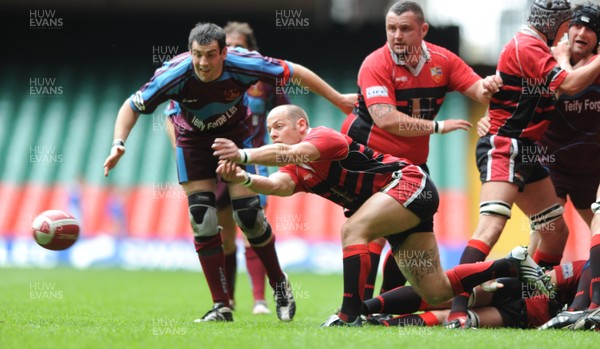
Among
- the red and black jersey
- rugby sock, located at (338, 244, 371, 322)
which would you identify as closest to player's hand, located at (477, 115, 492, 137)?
the red and black jersey

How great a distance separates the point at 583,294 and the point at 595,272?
0.20 m

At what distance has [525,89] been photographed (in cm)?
691

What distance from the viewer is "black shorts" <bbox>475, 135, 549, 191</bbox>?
6.85 metres

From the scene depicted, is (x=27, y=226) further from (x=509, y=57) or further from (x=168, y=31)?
(x=509, y=57)

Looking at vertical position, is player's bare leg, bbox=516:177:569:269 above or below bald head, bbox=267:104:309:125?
below

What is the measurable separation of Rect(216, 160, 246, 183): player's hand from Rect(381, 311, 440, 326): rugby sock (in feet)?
5.24

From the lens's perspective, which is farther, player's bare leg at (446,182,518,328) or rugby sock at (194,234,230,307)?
rugby sock at (194,234,230,307)

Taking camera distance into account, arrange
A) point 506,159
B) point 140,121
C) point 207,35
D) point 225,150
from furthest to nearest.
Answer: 1. point 140,121
2. point 506,159
3. point 207,35
4. point 225,150

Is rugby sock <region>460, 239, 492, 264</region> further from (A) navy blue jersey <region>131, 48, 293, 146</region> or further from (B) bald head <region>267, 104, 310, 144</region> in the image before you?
(A) navy blue jersey <region>131, 48, 293, 146</region>

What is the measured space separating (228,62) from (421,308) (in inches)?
91.7

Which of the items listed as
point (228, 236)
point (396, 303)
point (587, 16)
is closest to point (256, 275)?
point (228, 236)

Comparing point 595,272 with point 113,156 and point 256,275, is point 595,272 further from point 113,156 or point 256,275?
point 256,275

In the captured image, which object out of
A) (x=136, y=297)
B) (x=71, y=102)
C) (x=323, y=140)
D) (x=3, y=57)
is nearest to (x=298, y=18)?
(x=71, y=102)

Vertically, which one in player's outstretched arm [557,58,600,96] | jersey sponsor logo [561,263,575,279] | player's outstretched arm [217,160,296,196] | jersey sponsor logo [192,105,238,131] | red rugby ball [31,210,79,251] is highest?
player's outstretched arm [557,58,600,96]
